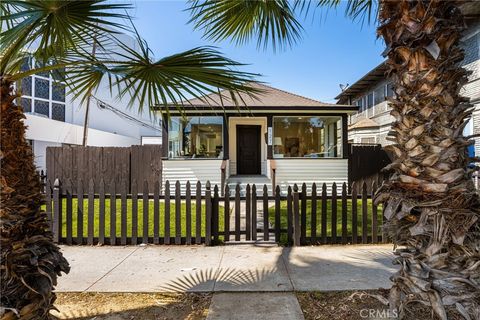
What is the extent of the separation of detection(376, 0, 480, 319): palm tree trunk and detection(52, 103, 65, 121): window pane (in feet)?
70.9

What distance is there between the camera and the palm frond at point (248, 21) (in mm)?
4066

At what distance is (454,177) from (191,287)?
275cm

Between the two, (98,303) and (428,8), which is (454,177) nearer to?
(428,8)

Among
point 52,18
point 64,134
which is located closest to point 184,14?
point 52,18

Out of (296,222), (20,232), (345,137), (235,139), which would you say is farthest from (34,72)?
(235,139)

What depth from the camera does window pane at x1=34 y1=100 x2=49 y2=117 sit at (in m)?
17.9

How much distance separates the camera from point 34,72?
2.36 meters

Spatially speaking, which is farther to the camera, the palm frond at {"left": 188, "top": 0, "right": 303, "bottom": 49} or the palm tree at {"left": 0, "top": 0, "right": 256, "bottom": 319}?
the palm frond at {"left": 188, "top": 0, "right": 303, "bottom": 49}

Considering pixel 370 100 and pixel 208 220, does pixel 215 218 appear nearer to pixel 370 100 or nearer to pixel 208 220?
pixel 208 220

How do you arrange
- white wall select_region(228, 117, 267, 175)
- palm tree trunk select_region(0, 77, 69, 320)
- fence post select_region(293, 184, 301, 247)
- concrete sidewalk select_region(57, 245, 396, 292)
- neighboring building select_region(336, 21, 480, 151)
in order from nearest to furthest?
1. palm tree trunk select_region(0, 77, 69, 320)
2. concrete sidewalk select_region(57, 245, 396, 292)
3. fence post select_region(293, 184, 301, 247)
4. white wall select_region(228, 117, 267, 175)
5. neighboring building select_region(336, 21, 480, 151)

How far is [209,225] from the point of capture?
498cm

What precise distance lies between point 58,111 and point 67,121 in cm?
121

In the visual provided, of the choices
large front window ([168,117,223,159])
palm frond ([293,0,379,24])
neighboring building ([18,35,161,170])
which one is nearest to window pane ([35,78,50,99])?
neighboring building ([18,35,161,170])

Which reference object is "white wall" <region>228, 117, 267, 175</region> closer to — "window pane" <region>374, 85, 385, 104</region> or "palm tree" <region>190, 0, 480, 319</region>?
"window pane" <region>374, 85, 385, 104</region>
